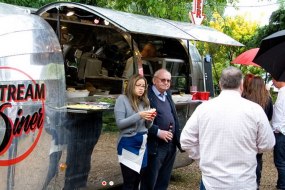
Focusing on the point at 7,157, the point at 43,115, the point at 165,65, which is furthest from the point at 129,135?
the point at 165,65

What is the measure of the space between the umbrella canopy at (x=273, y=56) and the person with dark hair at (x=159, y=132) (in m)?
1.11

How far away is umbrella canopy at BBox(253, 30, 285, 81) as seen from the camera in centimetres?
428

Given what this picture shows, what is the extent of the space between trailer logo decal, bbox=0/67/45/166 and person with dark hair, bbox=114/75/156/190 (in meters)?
0.87

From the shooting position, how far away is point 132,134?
15.6 ft

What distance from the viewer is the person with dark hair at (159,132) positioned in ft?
16.4

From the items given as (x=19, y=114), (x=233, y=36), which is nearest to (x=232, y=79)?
(x=19, y=114)

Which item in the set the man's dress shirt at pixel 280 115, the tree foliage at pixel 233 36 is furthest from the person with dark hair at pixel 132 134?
the tree foliage at pixel 233 36

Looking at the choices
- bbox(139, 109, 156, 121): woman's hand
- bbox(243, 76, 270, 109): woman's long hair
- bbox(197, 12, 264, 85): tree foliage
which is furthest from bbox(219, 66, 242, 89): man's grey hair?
bbox(197, 12, 264, 85): tree foliage

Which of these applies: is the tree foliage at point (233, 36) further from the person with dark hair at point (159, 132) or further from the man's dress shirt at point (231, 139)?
the man's dress shirt at point (231, 139)

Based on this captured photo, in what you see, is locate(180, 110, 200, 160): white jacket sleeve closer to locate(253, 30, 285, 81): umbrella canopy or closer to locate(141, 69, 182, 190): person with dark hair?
locate(253, 30, 285, 81): umbrella canopy

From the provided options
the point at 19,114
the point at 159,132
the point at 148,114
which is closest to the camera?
the point at 19,114

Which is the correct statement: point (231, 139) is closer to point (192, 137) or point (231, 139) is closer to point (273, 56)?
point (192, 137)

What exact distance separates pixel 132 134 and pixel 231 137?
1.73m

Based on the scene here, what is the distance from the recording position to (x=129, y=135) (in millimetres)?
4750
